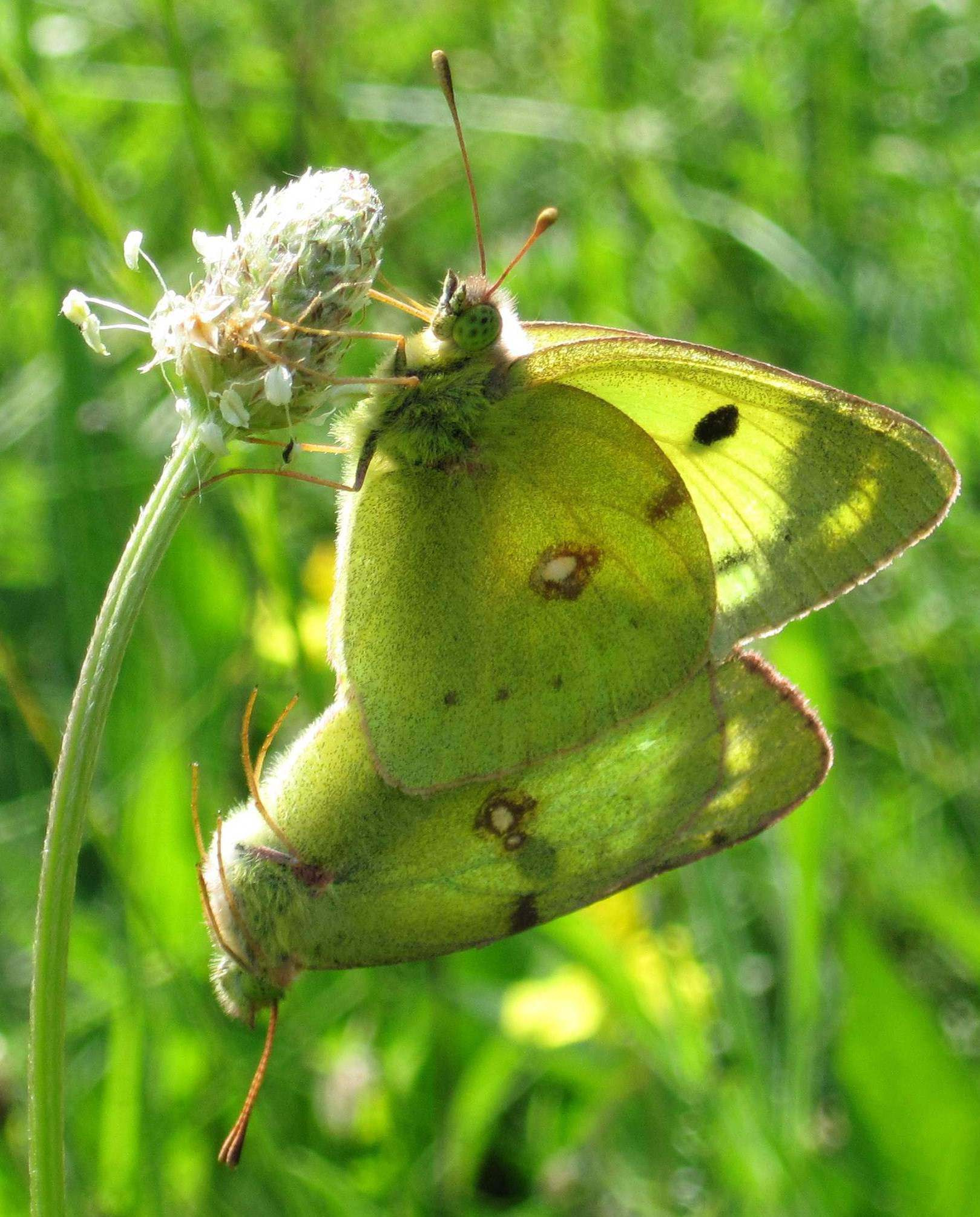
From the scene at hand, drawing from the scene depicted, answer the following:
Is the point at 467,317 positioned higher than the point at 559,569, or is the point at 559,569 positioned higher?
the point at 467,317

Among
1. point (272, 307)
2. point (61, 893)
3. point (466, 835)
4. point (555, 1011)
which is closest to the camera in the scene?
point (61, 893)

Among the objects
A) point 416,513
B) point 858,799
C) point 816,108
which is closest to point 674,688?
point 416,513

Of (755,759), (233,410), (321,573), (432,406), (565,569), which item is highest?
(233,410)

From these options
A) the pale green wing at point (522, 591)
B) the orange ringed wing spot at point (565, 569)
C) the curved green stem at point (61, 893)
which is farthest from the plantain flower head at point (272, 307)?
the orange ringed wing spot at point (565, 569)

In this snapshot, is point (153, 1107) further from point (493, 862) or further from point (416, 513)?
point (416, 513)

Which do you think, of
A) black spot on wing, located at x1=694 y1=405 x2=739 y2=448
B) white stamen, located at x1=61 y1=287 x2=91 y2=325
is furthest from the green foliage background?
black spot on wing, located at x1=694 y1=405 x2=739 y2=448

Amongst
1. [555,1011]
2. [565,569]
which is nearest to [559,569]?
[565,569]

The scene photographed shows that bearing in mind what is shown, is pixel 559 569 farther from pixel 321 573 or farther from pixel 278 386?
pixel 321 573
